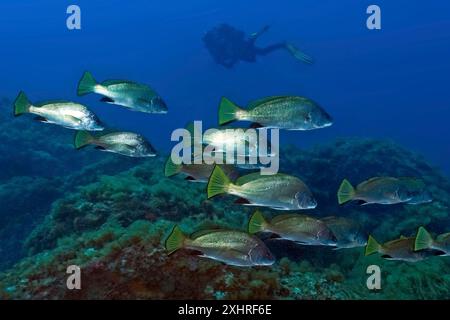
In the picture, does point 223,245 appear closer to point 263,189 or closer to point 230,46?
point 263,189

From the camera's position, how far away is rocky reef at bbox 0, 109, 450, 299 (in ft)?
17.9

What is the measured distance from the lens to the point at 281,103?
5.26 metres

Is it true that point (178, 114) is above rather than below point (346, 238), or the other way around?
above

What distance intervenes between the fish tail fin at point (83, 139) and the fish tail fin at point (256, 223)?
2.66 m

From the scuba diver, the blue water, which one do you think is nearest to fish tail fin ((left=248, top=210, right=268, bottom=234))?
the scuba diver

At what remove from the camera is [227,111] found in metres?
5.28

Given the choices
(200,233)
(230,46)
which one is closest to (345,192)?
(200,233)

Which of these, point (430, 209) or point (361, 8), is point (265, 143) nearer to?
point (430, 209)

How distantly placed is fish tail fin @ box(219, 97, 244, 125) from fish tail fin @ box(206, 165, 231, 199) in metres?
0.78

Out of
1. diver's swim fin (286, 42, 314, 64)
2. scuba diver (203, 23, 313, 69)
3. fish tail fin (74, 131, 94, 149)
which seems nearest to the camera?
fish tail fin (74, 131, 94, 149)

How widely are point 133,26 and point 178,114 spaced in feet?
242

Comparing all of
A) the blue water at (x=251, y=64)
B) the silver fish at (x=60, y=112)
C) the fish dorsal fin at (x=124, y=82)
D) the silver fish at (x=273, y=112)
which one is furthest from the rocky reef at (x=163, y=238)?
the blue water at (x=251, y=64)

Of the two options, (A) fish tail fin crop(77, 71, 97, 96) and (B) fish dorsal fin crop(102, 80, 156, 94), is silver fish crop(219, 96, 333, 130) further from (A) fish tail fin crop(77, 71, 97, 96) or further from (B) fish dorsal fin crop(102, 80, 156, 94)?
(A) fish tail fin crop(77, 71, 97, 96)

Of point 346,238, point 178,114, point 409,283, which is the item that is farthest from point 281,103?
point 178,114
